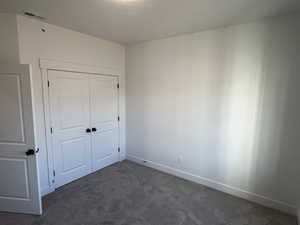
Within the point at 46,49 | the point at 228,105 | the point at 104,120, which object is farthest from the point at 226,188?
the point at 46,49

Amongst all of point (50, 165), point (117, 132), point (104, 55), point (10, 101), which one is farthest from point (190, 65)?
point (50, 165)

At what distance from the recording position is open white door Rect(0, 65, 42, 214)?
215 centimetres

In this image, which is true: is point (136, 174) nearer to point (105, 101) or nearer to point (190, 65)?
point (105, 101)

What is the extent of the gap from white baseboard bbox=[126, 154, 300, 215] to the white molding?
81.5 inches

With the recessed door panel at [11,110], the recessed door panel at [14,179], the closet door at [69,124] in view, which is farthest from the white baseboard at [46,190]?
the recessed door panel at [11,110]

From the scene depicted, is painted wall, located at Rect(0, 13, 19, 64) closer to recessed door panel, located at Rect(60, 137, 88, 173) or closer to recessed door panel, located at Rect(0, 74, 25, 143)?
recessed door panel, located at Rect(0, 74, 25, 143)

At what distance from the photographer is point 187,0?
1905 mm

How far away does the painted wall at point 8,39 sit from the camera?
2.28 m

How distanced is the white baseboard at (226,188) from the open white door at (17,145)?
2155mm

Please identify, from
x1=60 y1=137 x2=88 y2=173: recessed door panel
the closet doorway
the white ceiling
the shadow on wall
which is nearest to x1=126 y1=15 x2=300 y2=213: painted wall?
the shadow on wall

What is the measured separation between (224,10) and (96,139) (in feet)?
10.1

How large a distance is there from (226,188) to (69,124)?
2.91m

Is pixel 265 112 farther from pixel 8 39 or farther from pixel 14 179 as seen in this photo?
pixel 8 39

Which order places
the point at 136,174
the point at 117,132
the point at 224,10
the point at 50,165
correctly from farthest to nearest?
the point at 117,132 < the point at 136,174 < the point at 50,165 < the point at 224,10
